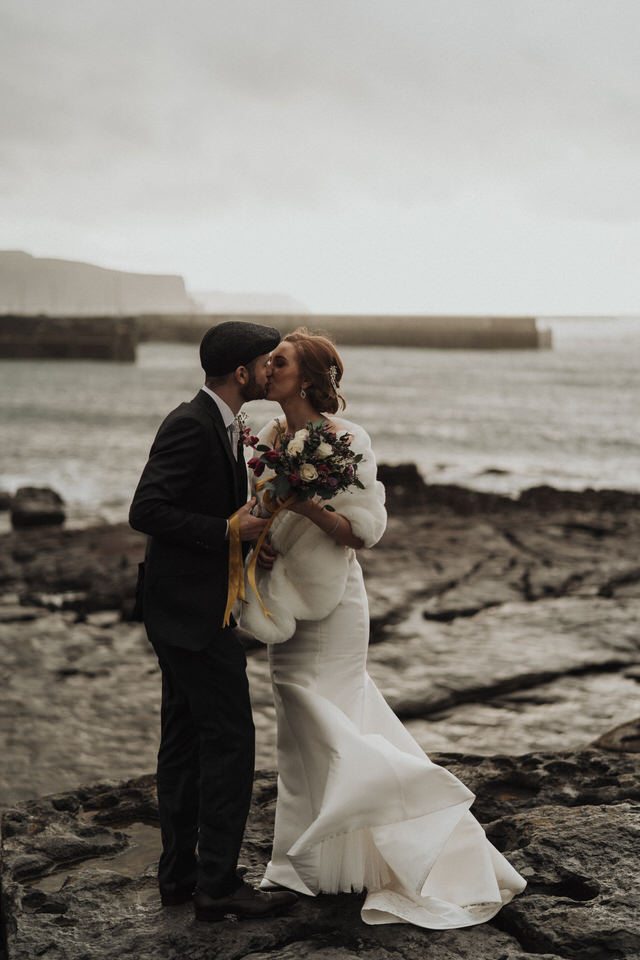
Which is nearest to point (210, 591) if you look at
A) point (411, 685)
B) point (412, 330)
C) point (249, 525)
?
point (249, 525)

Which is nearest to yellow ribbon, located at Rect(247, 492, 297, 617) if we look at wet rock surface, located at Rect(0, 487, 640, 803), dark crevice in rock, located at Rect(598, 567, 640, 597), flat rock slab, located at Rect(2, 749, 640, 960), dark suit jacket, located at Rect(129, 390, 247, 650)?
dark suit jacket, located at Rect(129, 390, 247, 650)

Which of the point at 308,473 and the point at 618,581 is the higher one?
the point at 308,473

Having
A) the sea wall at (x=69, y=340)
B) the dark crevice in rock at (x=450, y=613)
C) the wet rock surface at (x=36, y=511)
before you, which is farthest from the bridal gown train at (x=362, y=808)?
the sea wall at (x=69, y=340)

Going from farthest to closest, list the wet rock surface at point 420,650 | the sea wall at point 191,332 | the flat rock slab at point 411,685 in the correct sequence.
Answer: the sea wall at point 191,332 < the wet rock surface at point 420,650 < the flat rock slab at point 411,685

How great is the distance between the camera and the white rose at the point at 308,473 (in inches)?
121

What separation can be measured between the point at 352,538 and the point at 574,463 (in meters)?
24.8

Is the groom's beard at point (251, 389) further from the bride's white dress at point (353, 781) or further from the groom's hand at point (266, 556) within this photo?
the groom's hand at point (266, 556)

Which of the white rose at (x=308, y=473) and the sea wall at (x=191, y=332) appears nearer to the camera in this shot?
the white rose at (x=308, y=473)

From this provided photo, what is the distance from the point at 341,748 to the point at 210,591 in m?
0.70

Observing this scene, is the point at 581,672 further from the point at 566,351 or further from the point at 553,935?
the point at 566,351

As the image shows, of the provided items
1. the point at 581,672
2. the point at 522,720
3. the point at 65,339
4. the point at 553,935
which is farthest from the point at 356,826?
the point at 65,339

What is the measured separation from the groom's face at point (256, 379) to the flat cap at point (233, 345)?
0.03 meters

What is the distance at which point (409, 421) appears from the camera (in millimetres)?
38406

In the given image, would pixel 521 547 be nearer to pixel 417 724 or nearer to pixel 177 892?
pixel 417 724
